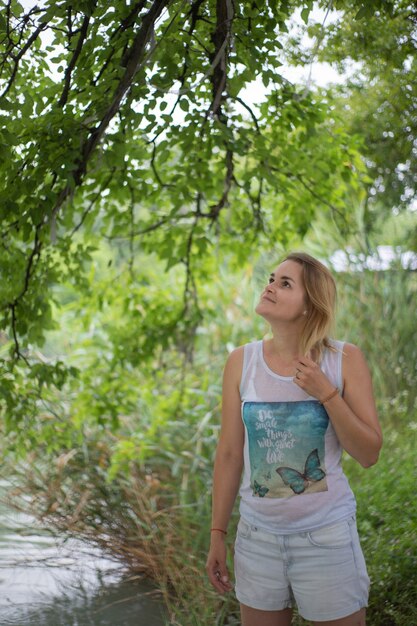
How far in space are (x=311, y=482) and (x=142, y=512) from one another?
7.34 ft

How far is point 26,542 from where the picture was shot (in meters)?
4.57

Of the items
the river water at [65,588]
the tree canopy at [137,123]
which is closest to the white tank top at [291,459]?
the tree canopy at [137,123]

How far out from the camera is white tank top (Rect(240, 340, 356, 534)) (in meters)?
1.90

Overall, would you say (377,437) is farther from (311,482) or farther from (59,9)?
(59,9)

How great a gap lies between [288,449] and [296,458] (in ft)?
0.09

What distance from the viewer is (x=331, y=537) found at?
1869mm

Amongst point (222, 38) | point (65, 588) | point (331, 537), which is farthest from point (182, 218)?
point (331, 537)

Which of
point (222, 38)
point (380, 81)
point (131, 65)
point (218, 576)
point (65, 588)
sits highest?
point (380, 81)

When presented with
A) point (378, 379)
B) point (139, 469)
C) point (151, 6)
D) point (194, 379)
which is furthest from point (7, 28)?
point (378, 379)

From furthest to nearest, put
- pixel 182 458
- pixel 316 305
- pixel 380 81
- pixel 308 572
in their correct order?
pixel 182 458
pixel 380 81
pixel 316 305
pixel 308 572

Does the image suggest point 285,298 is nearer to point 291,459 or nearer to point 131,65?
point 291,459

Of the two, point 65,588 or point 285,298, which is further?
point 65,588

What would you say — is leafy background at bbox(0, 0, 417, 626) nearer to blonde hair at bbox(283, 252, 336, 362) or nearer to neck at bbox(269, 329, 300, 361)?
blonde hair at bbox(283, 252, 336, 362)

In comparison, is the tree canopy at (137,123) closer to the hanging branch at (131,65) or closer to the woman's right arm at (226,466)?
the hanging branch at (131,65)
